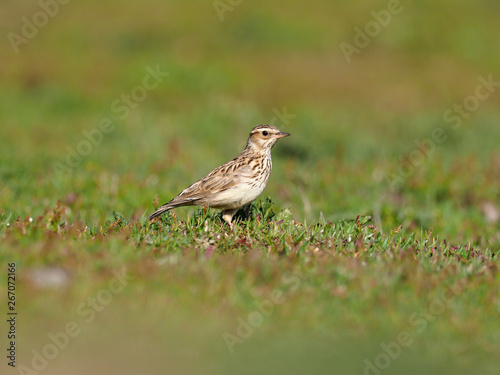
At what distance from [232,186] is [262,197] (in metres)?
2.74

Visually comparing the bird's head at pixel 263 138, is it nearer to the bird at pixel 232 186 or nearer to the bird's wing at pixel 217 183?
the bird at pixel 232 186

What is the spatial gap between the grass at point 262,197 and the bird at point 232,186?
229mm

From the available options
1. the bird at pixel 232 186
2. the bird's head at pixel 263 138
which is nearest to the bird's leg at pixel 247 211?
the bird at pixel 232 186

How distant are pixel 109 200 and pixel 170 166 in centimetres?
248

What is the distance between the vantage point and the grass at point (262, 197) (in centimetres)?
601

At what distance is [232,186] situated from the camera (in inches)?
355

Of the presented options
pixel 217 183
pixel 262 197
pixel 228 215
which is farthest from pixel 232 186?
pixel 262 197

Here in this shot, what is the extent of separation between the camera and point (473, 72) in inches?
937

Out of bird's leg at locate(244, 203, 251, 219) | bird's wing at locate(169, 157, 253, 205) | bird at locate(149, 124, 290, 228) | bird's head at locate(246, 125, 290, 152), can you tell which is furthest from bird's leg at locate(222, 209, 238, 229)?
bird's head at locate(246, 125, 290, 152)

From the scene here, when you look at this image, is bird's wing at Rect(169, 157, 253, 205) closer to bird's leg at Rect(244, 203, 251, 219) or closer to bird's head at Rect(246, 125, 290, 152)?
bird's head at Rect(246, 125, 290, 152)

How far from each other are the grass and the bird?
0.23 meters

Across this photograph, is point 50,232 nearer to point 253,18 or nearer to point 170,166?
point 170,166

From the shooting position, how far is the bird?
898 centimetres

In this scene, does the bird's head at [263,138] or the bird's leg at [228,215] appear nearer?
the bird's leg at [228,215]
